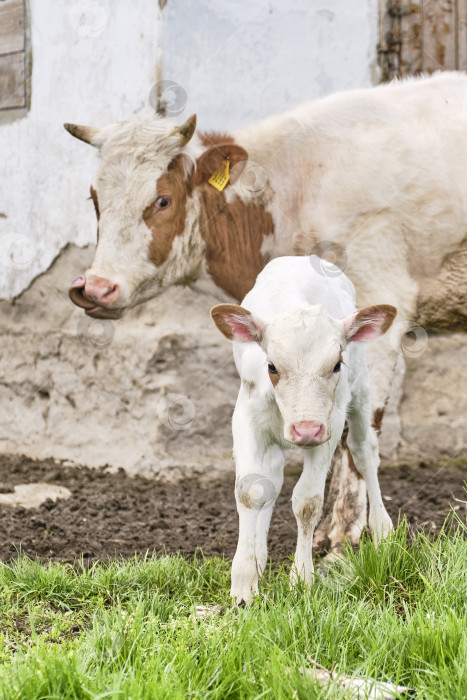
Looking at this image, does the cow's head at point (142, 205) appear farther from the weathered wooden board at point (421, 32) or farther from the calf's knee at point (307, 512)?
the weathered wooden board at point (421, 32)

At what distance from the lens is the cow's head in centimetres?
435

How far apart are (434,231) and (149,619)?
9.11ft

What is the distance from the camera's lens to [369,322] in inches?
113

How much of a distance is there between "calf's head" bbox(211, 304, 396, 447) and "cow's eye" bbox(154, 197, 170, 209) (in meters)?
1.81

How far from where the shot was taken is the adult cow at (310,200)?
441 cm

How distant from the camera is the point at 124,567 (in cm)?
324

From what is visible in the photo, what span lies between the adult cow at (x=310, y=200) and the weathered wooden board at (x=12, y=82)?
2.03 metres

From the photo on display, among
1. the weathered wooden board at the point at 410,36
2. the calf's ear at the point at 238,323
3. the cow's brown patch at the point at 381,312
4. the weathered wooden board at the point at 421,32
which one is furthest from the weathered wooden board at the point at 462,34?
the calf's ear at the point at 238,323

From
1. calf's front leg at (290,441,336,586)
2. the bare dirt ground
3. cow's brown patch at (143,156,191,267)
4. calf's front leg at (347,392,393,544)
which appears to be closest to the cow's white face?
cow's brown patch at (143,156,191,267)

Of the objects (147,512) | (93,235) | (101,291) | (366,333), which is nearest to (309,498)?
(366,333)

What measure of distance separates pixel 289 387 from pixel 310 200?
2.18 metres

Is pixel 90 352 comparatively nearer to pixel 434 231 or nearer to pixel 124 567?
pixel 434 231

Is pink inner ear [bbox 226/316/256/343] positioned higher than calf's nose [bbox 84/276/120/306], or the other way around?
pink inner ear [bbox 226/316/256/343]

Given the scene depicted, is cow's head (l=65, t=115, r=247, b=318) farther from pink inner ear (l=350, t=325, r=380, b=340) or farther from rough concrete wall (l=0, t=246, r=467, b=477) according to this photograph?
pink inner ear (l=350, t=325, r=380, b=340)
